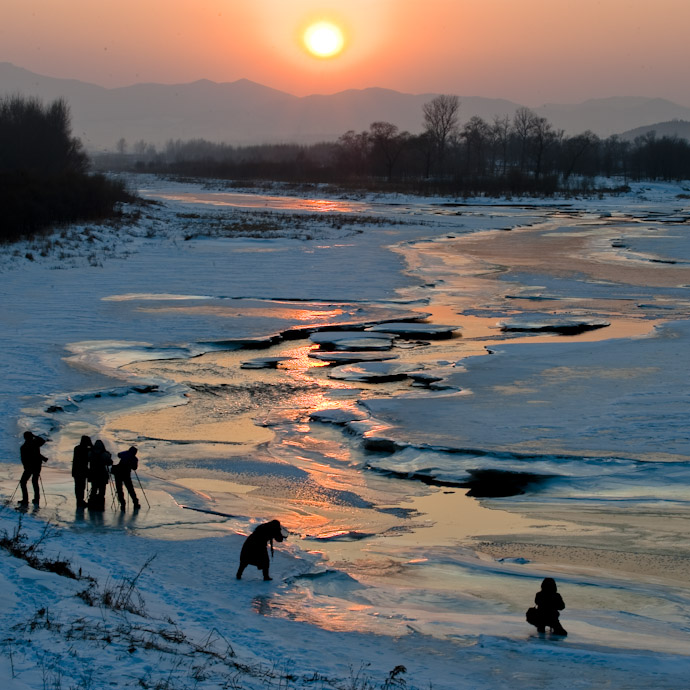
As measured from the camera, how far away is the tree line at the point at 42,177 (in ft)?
137

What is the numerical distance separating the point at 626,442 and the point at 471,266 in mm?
23126

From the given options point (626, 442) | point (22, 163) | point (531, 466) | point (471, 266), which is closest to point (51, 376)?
point (531, 466)

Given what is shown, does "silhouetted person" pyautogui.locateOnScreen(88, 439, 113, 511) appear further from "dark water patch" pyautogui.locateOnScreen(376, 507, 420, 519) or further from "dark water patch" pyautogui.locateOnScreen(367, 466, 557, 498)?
"dark water patch" pyautogui.locateOnScreen(367, 466, 557, 498)

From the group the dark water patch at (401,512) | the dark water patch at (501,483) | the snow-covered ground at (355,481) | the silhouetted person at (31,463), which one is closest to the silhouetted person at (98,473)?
the snow-covered ground at (355,481)

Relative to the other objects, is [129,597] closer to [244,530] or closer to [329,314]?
[244,530]

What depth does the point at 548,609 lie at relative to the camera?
7.30 m

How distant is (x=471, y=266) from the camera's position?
35.2 m

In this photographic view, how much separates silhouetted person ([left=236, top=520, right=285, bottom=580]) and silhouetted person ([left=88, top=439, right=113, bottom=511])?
8.05 feet

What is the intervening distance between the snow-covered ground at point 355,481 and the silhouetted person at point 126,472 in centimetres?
21

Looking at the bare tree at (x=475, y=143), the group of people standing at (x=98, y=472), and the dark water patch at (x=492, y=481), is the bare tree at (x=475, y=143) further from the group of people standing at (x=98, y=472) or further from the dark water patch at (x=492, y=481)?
the group of people standing at (x=98, y=472)

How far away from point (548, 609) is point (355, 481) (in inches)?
174

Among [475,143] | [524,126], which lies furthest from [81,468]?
[524,126]

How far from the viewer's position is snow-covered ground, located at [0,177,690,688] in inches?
268

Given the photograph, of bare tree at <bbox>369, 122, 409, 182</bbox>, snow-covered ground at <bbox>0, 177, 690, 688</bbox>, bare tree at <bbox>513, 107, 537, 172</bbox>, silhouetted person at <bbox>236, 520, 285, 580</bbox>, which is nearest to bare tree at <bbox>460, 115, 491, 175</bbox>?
bare tree at <bbox>513, 107, 537, 172</bbox>
